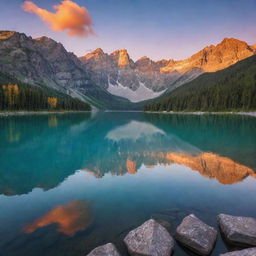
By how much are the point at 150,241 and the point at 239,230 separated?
421cm

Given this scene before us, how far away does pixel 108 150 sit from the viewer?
3316 cm

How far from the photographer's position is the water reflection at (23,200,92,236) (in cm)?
1082

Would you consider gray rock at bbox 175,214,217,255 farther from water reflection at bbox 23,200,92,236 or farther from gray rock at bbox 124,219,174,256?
water reflection at bbox 23,200,92,236

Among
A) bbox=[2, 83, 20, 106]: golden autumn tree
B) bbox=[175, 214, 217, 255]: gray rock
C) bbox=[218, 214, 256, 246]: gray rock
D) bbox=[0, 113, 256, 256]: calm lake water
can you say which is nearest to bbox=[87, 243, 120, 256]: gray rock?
bbox=[0, 113, 256, 256]: calm lake water

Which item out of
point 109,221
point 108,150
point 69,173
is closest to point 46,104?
point 108,150

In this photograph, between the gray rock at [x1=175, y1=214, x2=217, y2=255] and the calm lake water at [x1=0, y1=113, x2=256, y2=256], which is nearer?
the gray rock at [x1=175, y1=214, x2=217, y2=255]

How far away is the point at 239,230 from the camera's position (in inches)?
372

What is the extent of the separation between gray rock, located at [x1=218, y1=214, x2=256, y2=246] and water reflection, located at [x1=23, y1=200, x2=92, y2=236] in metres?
6.86

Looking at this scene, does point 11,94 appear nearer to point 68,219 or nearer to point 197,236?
point 68,219

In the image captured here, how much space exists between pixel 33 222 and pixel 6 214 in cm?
217

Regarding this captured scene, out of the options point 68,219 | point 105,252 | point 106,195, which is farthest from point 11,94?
point 105,252

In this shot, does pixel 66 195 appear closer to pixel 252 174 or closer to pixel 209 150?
pixel 252 174

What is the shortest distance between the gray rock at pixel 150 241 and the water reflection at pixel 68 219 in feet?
10.3

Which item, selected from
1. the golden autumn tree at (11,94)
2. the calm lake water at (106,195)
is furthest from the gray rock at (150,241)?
the golden autumn tree at (11,94)
